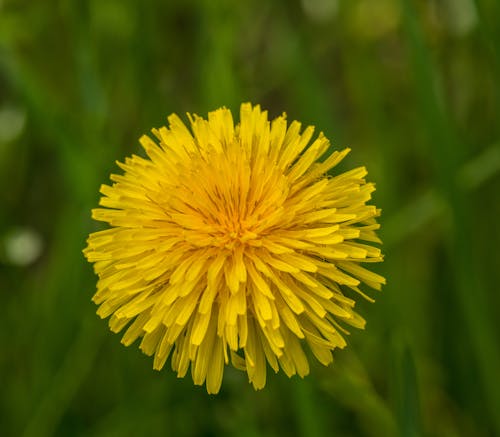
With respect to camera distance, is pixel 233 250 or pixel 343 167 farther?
pixel 343 167

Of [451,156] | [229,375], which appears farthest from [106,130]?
[451,156]

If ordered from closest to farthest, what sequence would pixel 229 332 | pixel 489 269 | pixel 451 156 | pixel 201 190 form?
pixel 229 332 < pixel 201 190 < pixel 451 156 < pixel 489 269

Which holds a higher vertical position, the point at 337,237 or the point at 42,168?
the point at 42,168

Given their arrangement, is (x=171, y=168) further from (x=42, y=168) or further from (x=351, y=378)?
(x=42, y=168)

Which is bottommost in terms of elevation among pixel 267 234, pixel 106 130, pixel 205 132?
pixel 267 234

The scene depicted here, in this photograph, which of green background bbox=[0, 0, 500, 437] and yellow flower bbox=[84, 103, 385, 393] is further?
green background bbox=[0, 0, 500, 437]
